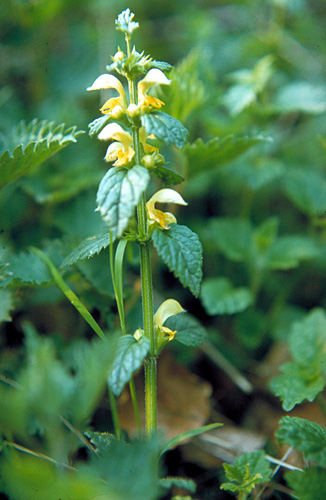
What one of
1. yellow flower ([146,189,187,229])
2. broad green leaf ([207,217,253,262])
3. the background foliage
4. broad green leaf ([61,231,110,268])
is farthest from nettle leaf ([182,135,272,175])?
broad green leaf ([61,231,110,268])

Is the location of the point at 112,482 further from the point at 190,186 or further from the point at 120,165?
the point at 190,186

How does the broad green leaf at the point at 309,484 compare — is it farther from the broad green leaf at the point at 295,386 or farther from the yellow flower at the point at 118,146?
the yellow flower at the point at 118,146

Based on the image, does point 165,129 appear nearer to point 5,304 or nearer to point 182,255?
point 182,255

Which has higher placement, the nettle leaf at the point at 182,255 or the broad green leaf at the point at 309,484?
the nettle leaf at the point at 182,255

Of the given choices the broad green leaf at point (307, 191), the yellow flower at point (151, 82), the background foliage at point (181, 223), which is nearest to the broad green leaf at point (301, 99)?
the background foliage at point (181, 223)

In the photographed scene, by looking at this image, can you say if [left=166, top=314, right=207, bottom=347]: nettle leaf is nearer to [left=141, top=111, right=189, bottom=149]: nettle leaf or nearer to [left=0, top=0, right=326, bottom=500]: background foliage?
[left=0, top=0, right=326, bottom=500]: background foliage

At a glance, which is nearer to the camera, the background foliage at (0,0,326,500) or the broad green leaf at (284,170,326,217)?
the background foliage at (0,0,326,500)

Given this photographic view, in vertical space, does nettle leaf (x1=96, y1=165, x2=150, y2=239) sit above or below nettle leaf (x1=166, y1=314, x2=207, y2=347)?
above

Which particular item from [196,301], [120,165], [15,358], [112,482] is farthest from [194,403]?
[120,165]
